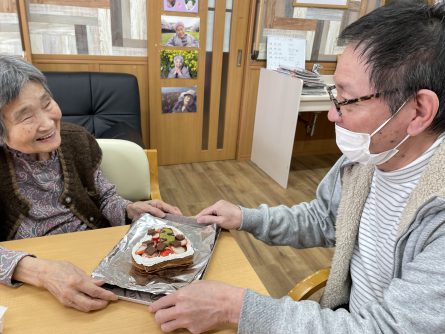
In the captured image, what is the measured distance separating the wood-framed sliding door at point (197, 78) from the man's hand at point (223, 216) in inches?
86.2

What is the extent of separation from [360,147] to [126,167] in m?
0.92

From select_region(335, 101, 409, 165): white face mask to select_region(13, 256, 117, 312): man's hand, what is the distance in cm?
67

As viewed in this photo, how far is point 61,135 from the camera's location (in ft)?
4.06

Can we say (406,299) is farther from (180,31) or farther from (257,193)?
(180,31)

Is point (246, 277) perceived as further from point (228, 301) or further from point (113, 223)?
point (113, 223)

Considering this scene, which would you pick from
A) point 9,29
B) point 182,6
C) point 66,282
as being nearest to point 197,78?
point 182,6

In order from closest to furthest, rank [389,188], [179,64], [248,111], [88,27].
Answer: [389,188], [88,27], [179,64], [248,111]

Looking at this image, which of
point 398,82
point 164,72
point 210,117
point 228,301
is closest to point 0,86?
point 228,301

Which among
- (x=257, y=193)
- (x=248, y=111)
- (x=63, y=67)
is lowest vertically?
(x=257, y=193)

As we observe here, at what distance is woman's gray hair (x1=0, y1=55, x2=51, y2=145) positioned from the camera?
972mm

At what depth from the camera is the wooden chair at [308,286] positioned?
3.08 feet

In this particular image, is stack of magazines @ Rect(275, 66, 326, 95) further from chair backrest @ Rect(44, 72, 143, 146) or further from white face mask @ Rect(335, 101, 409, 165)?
white face mask @ Rect(335, 101, 409, 165)

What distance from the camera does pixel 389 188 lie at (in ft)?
2.88

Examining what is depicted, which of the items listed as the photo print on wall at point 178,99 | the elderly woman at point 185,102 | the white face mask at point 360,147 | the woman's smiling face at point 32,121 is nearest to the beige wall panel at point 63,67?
the photo print on wall at point 178,99
